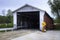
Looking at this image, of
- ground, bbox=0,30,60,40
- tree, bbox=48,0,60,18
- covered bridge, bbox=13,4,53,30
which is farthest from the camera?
tree, bbox=48,0,60,18

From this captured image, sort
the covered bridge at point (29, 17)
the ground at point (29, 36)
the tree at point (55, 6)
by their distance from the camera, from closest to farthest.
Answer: the ground at point (29, 36) < the covered bridge at point (29, 17) < the tree at point (55, 6)

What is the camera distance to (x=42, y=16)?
85.0 feet

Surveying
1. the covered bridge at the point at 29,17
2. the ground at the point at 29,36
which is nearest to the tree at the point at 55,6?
the covered bridge at the point at 29,17

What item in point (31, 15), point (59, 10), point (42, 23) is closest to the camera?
point (42, 23)

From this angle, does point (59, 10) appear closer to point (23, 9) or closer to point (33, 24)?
point (33, 24)

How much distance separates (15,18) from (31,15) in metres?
7.60

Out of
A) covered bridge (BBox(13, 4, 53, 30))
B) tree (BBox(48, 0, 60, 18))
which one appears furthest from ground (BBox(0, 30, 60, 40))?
tree (BBox(48, 0, 60, 18))

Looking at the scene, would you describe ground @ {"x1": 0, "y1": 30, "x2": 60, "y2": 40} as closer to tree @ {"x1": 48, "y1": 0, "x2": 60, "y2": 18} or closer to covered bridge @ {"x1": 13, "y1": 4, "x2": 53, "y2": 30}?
covered bridge @ {"x1": 13, "y1": 4, "x2": 53, "y2": 30}

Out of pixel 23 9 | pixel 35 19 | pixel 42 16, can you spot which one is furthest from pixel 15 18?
pixel 35 19

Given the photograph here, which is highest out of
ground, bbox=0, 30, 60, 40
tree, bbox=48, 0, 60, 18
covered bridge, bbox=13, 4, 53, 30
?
tree, bbox=48, 0, 60, 18

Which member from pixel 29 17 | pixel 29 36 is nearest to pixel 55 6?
pixel 29 17

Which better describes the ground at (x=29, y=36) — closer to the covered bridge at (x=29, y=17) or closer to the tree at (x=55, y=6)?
the covered bridge at (x=29, y=17)

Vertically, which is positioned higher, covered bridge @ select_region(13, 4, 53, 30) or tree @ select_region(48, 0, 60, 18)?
tree @ select_region(48, 0, 60, 18)

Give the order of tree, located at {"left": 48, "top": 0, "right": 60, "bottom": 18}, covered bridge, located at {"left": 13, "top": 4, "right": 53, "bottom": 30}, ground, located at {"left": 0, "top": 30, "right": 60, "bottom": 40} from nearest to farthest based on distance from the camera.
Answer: ground, located at {"left": 0, "top": 30, "right": 60, "bottom": 40} → covered bridge, located at {"left": 13, "top": 4, "right": 53, "bottom": 30} → tree, located at {"left": 48, "top": 0, "right": 60, "bottom": 18}
